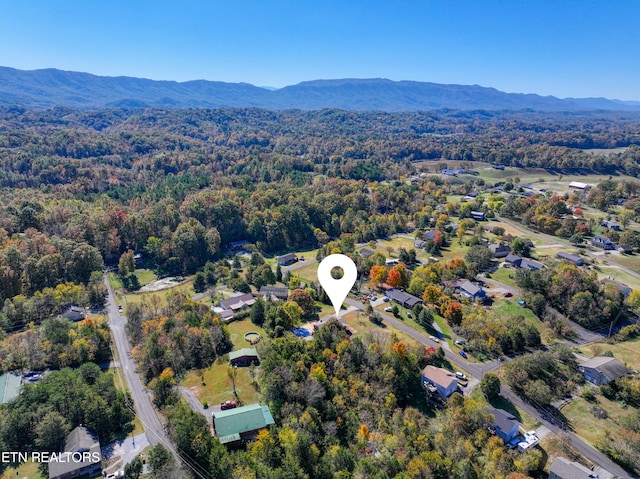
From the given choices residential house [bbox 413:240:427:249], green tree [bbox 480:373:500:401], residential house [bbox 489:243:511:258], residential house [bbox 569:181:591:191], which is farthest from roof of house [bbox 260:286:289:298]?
residential house [bbox 569:181:591:191]

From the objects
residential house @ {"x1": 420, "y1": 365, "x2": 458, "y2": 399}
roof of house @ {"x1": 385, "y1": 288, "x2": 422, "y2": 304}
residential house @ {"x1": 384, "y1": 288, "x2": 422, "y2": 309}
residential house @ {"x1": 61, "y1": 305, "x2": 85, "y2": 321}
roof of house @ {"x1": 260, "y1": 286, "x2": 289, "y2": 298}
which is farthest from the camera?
roof of house @ {"x1": 260, "y1": 286, "x2": 289, "y2": 298}

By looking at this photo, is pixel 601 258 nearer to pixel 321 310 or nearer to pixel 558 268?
pixel 558 268

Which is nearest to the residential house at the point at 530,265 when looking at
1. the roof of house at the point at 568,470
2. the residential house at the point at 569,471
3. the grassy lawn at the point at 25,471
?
the residential house at the point at 569,471

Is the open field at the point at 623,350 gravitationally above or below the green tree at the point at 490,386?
below

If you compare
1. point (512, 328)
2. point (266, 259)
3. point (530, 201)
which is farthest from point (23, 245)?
point (530, 201)

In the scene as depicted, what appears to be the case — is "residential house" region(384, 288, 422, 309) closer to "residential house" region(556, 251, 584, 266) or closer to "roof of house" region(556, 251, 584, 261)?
"residential house" region(556, 251, 584, 266)

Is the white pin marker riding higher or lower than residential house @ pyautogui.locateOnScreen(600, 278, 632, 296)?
higher

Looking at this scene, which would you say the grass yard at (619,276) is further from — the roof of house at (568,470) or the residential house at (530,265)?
the roof of house at (568,470)
